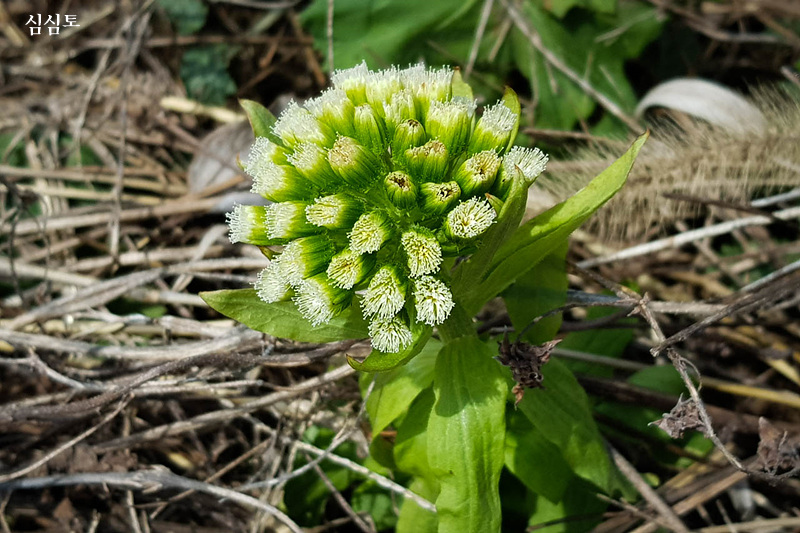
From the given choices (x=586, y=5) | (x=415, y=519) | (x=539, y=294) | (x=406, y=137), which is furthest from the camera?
(x=586, y=5)

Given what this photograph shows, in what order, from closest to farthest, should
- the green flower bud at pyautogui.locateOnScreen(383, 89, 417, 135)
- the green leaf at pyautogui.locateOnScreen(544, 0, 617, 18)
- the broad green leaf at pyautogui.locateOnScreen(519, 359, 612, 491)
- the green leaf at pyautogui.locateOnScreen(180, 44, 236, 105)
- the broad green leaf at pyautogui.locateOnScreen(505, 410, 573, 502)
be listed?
the green flower bud at pyautogui.locateOnScreen(383, 89, 417, 135) < the broad green leaf at pyautogui.locateOnScreen(519, 359, 612, 491) < the broad green leaf at pyautogui.locateOnScreen(505, 410, 573, 502) < the green leaf at pyautogui.locateOnScreen(544, 0, 617, 18) < the green leaf at pyautogui.locateOnScreen(180, 44, 236, 105)

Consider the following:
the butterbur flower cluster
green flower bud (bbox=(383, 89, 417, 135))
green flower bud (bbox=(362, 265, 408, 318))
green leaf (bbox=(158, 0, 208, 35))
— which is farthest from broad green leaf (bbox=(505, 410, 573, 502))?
green leaf (bbox=(158, 0, 208, 35))

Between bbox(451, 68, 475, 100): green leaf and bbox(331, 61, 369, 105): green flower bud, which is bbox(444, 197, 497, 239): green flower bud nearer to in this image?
bbox(331, 61, 369, 105): green flower bud

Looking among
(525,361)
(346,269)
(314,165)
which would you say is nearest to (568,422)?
(525,361)

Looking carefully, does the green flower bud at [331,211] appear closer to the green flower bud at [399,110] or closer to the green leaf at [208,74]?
the green flower bud at [399,110]

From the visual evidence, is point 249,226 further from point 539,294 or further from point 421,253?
point 539,294

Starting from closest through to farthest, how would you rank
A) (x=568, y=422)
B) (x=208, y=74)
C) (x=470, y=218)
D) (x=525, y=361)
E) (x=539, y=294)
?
1. (x=470, y=218)
2. (x=525, y=361)
3. (x=568, y=422)
4. (x=539, y=294)
5. (x=208, y=74)

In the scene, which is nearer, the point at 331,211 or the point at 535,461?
the point at 331,211

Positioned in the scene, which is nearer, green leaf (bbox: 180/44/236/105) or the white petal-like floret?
the white petal-like floret
